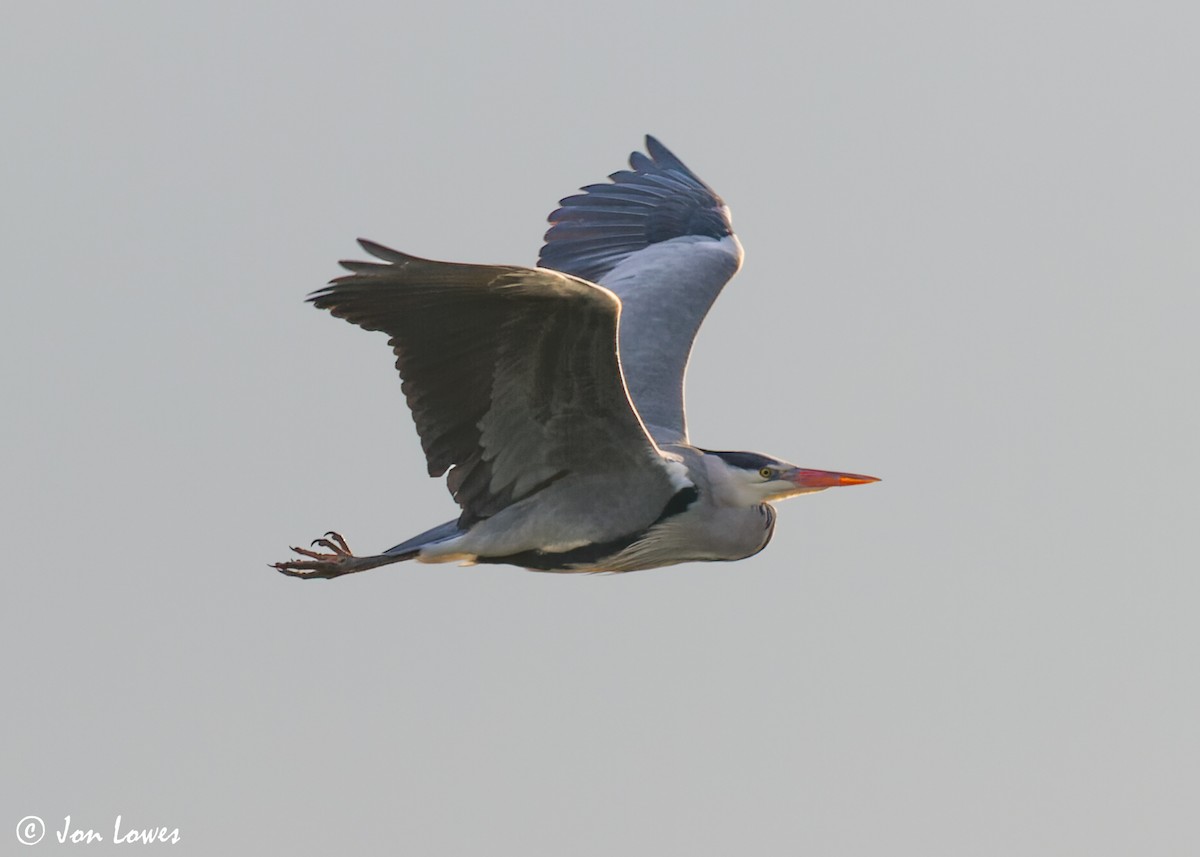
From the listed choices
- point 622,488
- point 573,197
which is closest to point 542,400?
point 622,488

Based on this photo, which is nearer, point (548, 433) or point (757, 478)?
point (548, 433)

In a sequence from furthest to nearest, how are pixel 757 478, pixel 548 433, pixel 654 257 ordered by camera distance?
pixel 654 257, pixel 757 478, pixel 548 433

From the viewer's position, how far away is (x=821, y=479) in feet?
32.0

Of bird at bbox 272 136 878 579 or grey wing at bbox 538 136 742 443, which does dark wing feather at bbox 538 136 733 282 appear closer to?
grey wing at bbox 538 136 742 443

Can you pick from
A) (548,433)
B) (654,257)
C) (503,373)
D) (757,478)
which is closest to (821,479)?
(757,478)

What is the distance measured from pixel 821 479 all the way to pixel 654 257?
3151 millimetres

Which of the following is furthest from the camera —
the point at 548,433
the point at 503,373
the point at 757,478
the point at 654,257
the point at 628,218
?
the point at 628,218

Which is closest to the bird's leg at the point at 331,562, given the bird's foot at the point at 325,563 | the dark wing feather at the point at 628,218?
the bird's foot at the point at 325,563

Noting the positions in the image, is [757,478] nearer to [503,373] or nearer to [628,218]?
[503,373]

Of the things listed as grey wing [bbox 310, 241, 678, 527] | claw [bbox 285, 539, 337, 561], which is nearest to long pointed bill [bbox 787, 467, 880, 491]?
grey wing [bbox 310, 241, 678, 527]

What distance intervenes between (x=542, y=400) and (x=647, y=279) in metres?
3.50

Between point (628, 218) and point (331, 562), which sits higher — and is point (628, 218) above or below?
above

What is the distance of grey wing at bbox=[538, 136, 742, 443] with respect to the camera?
429 inches

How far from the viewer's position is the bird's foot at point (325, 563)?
9.64 metres
